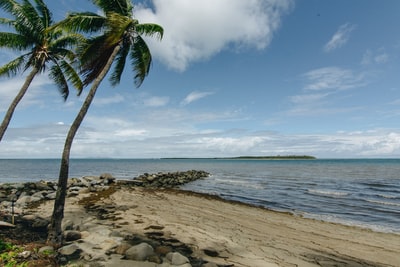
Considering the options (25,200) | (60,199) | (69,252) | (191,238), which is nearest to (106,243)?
(69,252)

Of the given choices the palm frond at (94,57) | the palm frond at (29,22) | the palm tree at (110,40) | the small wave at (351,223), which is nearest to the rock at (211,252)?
the palm tree at (110,40)

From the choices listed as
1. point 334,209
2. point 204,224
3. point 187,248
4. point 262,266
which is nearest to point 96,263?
point 187,248

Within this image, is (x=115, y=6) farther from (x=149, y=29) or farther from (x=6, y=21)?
(x=6, y=21)

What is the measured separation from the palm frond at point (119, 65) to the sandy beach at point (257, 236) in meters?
6.84

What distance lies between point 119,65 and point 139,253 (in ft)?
31.1

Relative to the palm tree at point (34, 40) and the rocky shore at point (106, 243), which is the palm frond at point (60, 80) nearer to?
the palm tree at point (34, 40)

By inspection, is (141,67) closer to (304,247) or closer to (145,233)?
(145,233)

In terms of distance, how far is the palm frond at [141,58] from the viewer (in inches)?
484

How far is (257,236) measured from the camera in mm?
9586

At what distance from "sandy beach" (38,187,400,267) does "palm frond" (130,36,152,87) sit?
23.0 ft

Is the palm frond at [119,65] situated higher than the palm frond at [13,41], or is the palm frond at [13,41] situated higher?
the palm frond at [13,41]

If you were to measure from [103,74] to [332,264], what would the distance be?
31.8ft

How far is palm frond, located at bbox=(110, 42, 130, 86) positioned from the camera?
11930mm

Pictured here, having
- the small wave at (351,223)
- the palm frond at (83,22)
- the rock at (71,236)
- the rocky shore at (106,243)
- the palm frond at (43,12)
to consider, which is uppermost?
the palm frond at (43,12)
